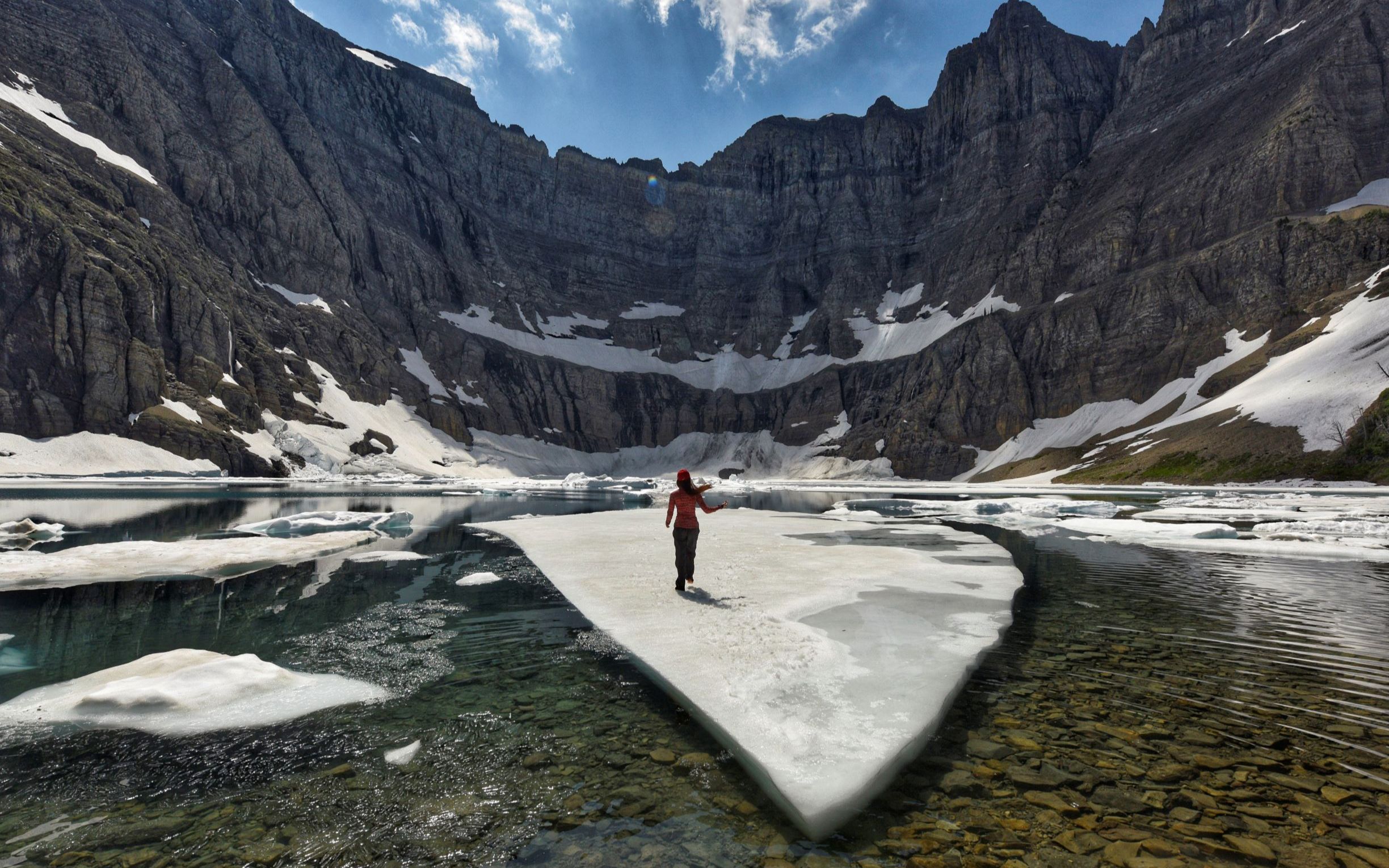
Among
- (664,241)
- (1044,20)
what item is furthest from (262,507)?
(1044,20)

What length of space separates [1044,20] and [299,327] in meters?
184

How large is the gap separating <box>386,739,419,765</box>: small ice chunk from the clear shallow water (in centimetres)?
12

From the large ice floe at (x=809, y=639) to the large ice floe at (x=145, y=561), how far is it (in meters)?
7.31

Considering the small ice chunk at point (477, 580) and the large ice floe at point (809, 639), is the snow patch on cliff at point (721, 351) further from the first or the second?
the small ice chunk at point (477, 580)

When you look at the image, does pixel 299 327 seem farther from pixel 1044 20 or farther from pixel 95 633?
pixel 1044 20

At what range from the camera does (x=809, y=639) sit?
29.4ft

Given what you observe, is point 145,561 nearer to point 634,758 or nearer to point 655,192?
point 634,758

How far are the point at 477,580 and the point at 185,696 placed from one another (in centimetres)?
787

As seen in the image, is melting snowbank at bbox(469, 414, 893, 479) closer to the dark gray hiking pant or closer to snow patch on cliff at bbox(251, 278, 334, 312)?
snow patch on cliff at bbox(251, 278, 334, 312)

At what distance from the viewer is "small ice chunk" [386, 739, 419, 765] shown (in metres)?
5.58

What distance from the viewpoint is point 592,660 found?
864 centimetres

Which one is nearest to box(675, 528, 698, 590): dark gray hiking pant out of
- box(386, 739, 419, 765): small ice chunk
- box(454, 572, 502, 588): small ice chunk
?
box(454, 572, 502, 588): small ice chunk

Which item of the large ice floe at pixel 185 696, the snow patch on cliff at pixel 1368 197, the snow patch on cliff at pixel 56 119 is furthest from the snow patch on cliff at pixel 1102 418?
the snow patch on cliff at pixel 56 119

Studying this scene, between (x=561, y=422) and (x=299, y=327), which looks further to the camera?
(x=561, y=422)
